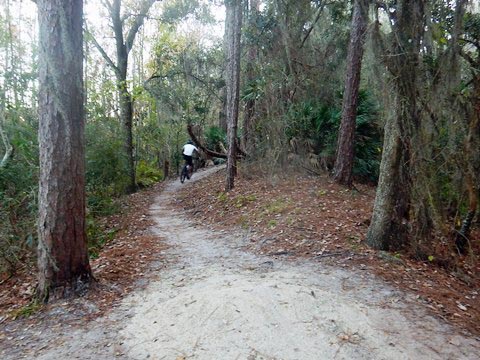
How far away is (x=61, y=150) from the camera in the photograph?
425cm

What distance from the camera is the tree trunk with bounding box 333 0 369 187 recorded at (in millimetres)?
8625

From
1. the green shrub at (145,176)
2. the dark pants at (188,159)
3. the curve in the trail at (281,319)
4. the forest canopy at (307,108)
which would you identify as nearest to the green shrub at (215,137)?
the forest canopy at (307,108)

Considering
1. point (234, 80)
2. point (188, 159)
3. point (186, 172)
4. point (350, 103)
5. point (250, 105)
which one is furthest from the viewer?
point (186, 172)

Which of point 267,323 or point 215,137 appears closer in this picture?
point 267,323

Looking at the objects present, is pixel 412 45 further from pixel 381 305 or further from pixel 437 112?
pixel 381 305

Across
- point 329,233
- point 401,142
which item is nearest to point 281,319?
point 329,233

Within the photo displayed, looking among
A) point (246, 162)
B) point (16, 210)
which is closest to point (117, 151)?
point (246, 162)

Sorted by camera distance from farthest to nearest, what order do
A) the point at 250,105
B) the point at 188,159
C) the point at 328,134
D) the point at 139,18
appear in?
1. the point at 188,159
2. the point at 139,18
3. the point at 250,105
4. the point at 328,134

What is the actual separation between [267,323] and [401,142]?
3.53m

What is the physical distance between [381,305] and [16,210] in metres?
5.80

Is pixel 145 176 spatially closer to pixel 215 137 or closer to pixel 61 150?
pixel 215 137

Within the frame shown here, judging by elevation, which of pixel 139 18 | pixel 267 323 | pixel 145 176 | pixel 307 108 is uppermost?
pixel 139 18

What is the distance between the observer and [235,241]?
6.74m

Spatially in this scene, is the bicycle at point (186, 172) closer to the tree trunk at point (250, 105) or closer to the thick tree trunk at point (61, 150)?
the tree trunk at point (250, 105)
